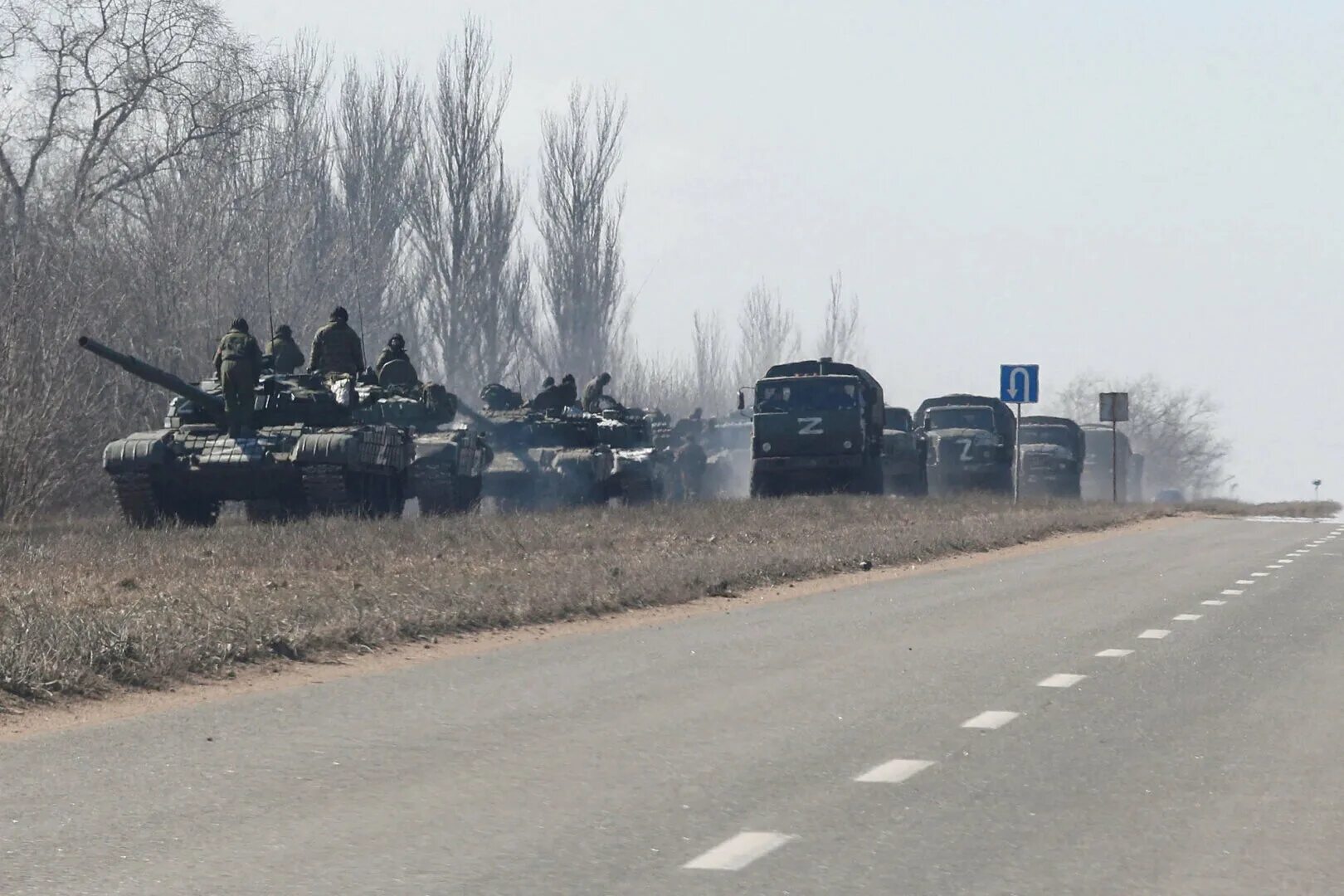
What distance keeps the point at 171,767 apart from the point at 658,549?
46.4ft

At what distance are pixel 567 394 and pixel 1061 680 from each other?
1131 inches

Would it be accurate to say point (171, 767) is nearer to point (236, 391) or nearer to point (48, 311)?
point (236, 391)

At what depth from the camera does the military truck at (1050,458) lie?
50.4m

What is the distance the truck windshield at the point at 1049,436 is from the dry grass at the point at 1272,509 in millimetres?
3932

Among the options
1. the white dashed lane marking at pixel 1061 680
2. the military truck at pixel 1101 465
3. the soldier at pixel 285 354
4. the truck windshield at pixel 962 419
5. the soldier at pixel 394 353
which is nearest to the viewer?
the white dashed lane marking at pixel 1061 680

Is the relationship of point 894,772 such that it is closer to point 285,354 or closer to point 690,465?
point 285,354

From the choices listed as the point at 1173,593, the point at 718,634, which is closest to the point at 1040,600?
the point at 1173,593

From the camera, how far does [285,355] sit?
30.3 m

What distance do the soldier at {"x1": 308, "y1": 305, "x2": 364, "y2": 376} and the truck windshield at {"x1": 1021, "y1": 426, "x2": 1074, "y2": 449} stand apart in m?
24.5

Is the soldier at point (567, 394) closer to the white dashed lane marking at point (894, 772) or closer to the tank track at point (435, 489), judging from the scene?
the tank track at point (435, 489)

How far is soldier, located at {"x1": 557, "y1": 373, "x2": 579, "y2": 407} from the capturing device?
39.1 metres

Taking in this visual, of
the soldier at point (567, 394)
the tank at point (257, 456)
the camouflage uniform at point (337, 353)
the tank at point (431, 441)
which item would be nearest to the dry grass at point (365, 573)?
the tank at point (257, 456)

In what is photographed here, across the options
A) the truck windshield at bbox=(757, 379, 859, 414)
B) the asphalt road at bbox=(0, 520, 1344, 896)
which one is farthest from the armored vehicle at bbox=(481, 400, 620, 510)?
the asphalt road at bbox=(0, 520, 1344, 896)

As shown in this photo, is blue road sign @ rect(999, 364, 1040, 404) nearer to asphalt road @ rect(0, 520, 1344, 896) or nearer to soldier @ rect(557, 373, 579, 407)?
soldier @ rect(557, 373, 579, 407)
